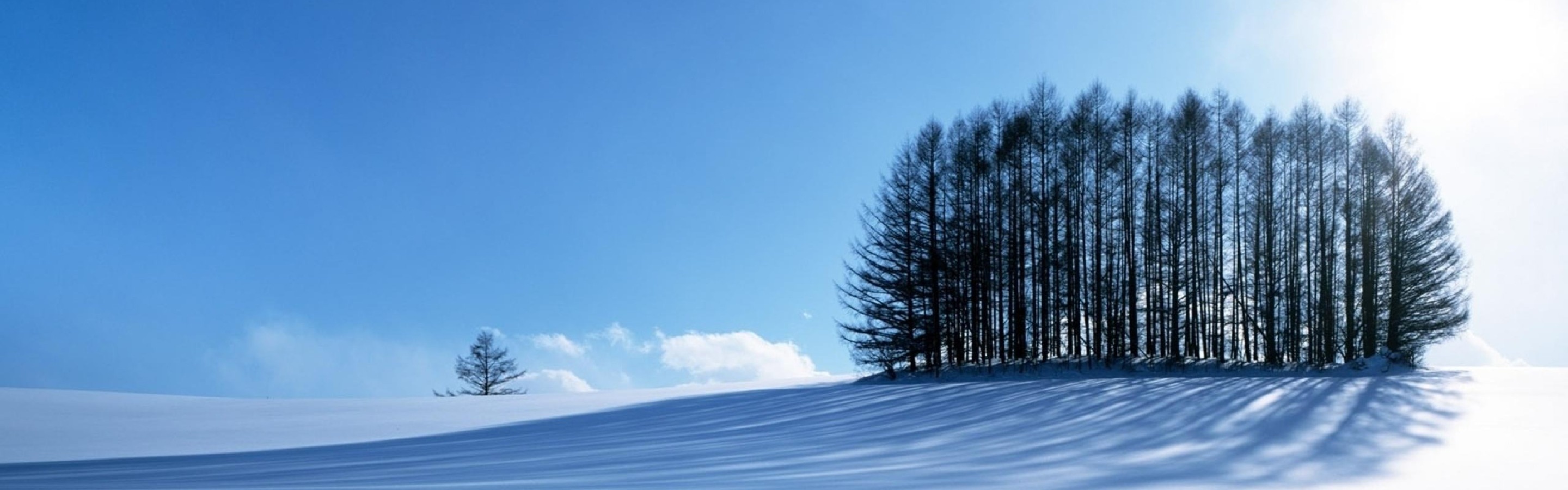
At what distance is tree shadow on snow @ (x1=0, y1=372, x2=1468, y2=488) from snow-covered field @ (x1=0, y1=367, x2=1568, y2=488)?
0.09ft

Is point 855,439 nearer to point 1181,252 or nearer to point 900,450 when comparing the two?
point 900,450

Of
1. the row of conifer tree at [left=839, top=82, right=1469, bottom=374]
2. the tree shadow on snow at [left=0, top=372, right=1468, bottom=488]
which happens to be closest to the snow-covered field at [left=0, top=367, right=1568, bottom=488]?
the tree shadow on snow at [left=0, top=372, right=1468, bottom=488]

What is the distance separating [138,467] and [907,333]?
47.5 feet

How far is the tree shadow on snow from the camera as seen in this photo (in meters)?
3.78

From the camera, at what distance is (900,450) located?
15.7 feet

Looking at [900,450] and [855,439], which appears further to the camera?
[855,439]

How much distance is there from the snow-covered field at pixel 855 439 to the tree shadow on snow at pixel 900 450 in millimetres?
26

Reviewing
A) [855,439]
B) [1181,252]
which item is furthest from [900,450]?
[1181,252]

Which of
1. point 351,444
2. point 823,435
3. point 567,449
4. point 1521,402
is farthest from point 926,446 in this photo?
point 1521,402

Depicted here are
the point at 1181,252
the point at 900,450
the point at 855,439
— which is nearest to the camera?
the point at 900,450

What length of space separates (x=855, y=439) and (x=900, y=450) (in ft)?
2.29

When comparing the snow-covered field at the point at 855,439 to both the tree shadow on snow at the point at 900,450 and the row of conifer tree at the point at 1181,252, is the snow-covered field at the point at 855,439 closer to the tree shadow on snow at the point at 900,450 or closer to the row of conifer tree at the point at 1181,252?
the tree shadow on snow at the point at 900,450

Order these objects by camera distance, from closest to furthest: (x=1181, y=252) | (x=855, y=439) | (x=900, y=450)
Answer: (x=900, y=450) < (x=855, y=439) < (x=1181, y=252)

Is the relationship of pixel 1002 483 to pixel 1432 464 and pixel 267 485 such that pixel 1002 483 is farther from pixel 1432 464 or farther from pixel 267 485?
pixel 267 485
